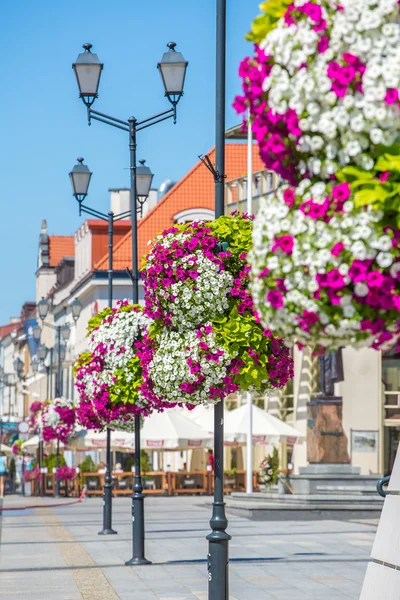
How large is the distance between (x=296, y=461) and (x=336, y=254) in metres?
43.1

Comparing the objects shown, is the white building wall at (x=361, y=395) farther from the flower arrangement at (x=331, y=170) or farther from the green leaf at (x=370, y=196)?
the green leaf at (x=370, y=196)

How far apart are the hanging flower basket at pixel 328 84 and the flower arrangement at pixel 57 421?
4417 centimetres

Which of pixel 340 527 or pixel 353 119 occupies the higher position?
pixel 353 119

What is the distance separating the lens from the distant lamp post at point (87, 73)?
18.4 m

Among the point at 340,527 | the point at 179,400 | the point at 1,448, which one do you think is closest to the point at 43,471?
the point at 1,448

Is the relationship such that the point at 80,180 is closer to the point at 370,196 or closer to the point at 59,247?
the point at 370,196

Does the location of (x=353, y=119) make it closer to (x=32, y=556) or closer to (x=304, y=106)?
(x=304, y=106)

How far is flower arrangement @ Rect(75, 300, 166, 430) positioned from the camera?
19.0m

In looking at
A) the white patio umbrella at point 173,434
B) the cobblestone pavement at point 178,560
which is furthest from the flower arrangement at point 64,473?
the cobblestone pavement at point 178,560

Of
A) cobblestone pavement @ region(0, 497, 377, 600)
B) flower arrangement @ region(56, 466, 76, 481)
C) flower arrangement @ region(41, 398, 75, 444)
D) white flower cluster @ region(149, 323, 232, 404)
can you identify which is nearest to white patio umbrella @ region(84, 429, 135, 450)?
flower arrangement @ region(56, 466, 76, 481)

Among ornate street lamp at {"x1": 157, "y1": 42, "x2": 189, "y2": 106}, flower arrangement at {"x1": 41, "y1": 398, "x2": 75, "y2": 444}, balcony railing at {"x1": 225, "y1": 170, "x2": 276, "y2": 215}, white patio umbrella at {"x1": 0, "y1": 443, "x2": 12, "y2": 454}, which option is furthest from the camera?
white patio umbrella at {"x1": 0, "y1": 443, "x2": 12, "y2": 454}

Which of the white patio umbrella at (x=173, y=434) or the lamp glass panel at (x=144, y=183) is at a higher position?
the lamp glass panel at (x=144, y=183)

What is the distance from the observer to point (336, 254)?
18.1 feet

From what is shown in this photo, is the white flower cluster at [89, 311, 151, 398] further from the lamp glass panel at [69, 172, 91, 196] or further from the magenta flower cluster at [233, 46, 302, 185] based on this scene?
the magenta flower cluster at [233, 46, 302, 185]
